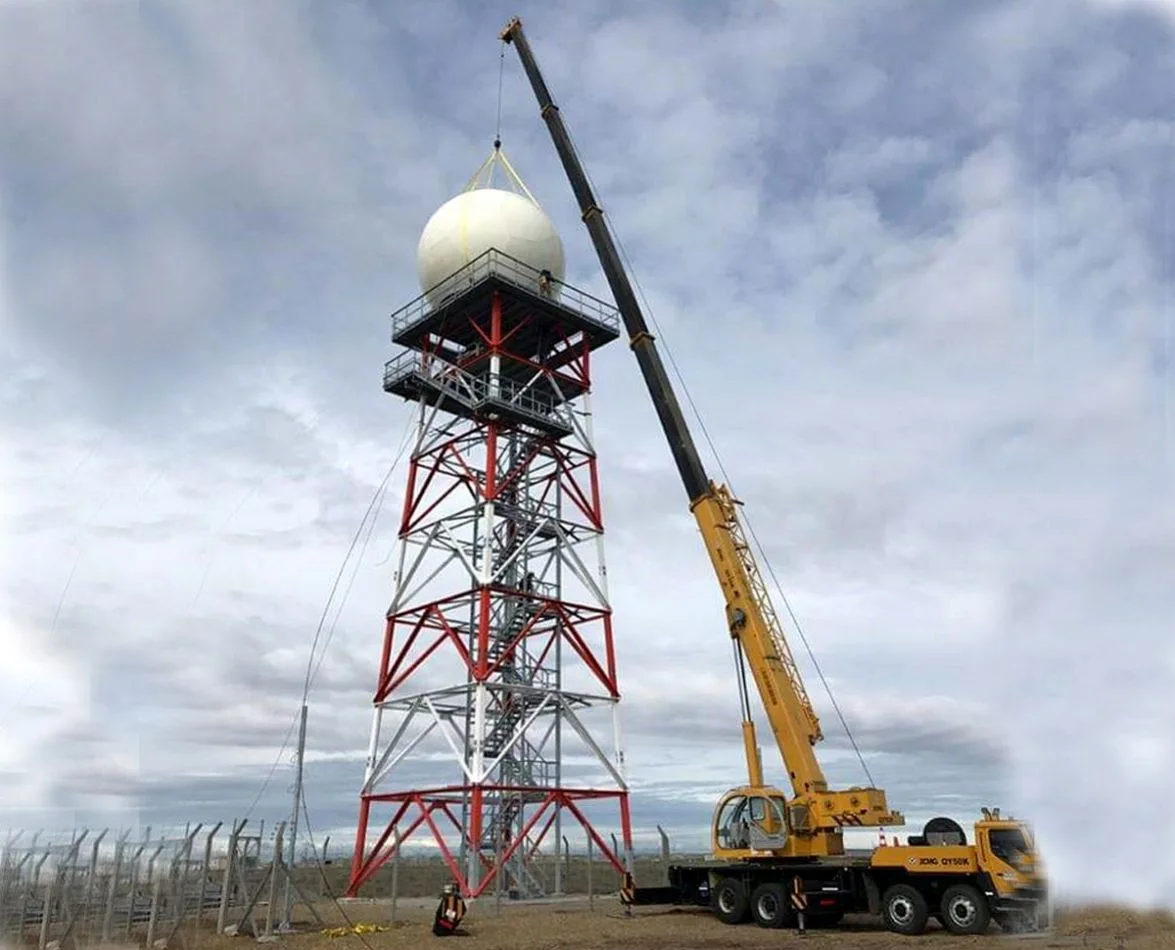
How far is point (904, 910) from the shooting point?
22594 millimetres

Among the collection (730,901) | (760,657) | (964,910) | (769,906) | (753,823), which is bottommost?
(964,910)

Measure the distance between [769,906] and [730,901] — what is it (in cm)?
144

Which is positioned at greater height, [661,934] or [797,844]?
[797,844]

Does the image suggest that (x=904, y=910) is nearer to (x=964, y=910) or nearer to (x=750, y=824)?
(x=964, y=910)

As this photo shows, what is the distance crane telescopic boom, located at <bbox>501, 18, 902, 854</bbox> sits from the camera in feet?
80.9

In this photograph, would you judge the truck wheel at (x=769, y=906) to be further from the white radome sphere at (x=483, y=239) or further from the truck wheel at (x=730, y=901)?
the white radome sphere at (x=483, y=239)

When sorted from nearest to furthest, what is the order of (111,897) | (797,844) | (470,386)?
(111,897), (797,844), (470,386)

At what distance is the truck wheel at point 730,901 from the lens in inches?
1004

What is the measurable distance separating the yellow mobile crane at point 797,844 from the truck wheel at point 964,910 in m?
0.02

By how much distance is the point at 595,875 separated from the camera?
57.2 metres

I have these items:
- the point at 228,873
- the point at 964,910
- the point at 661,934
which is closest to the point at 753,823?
the point at 661,934

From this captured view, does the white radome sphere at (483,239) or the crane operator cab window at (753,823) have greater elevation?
the white radome sphere at (483,239)

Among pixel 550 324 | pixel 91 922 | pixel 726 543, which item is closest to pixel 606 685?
pixel 726 543

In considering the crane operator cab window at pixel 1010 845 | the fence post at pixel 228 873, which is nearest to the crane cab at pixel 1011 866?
the crane operator cab window at pixel 1010 845
